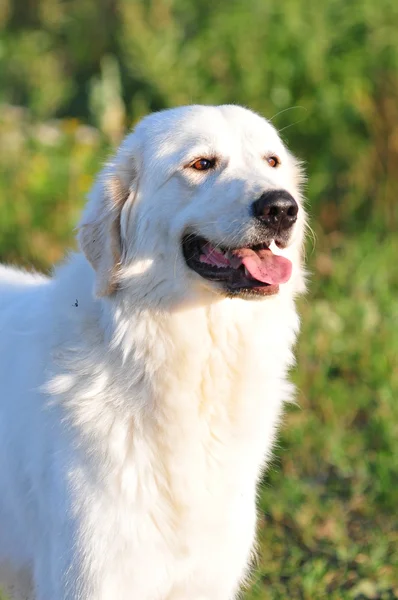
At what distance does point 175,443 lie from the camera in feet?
9.62

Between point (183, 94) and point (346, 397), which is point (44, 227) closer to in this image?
point (183, 94)

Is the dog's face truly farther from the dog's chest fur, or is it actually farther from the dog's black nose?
the dog's chest fur

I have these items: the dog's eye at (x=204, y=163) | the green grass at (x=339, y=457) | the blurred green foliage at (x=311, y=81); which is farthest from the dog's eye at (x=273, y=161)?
the blurred green foliage at (x=311, y=81)

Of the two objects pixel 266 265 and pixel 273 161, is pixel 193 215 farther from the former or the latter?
pixel 273 161

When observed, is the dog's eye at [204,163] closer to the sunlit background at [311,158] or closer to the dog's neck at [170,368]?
the dog's neck at [170,368]

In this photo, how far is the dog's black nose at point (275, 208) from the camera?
9.06ft

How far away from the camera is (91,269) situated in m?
3.02

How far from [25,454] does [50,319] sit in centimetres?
45

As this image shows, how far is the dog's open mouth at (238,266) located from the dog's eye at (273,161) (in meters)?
0.34

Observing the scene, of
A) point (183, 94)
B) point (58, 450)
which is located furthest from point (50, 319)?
point (183, 94)

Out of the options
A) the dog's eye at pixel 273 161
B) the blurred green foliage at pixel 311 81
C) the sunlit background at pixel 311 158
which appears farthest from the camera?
the blurred green foliage at pixel 311 81

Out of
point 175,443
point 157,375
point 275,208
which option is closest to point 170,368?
point 157,375

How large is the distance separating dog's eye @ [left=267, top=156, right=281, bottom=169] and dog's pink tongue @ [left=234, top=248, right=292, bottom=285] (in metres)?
0.35

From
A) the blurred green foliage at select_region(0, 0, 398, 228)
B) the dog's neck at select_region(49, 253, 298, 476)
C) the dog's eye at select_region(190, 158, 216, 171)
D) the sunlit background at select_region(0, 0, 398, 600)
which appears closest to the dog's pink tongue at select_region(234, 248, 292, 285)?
the dog's neck at select_region(49, 253, 298, 476)
